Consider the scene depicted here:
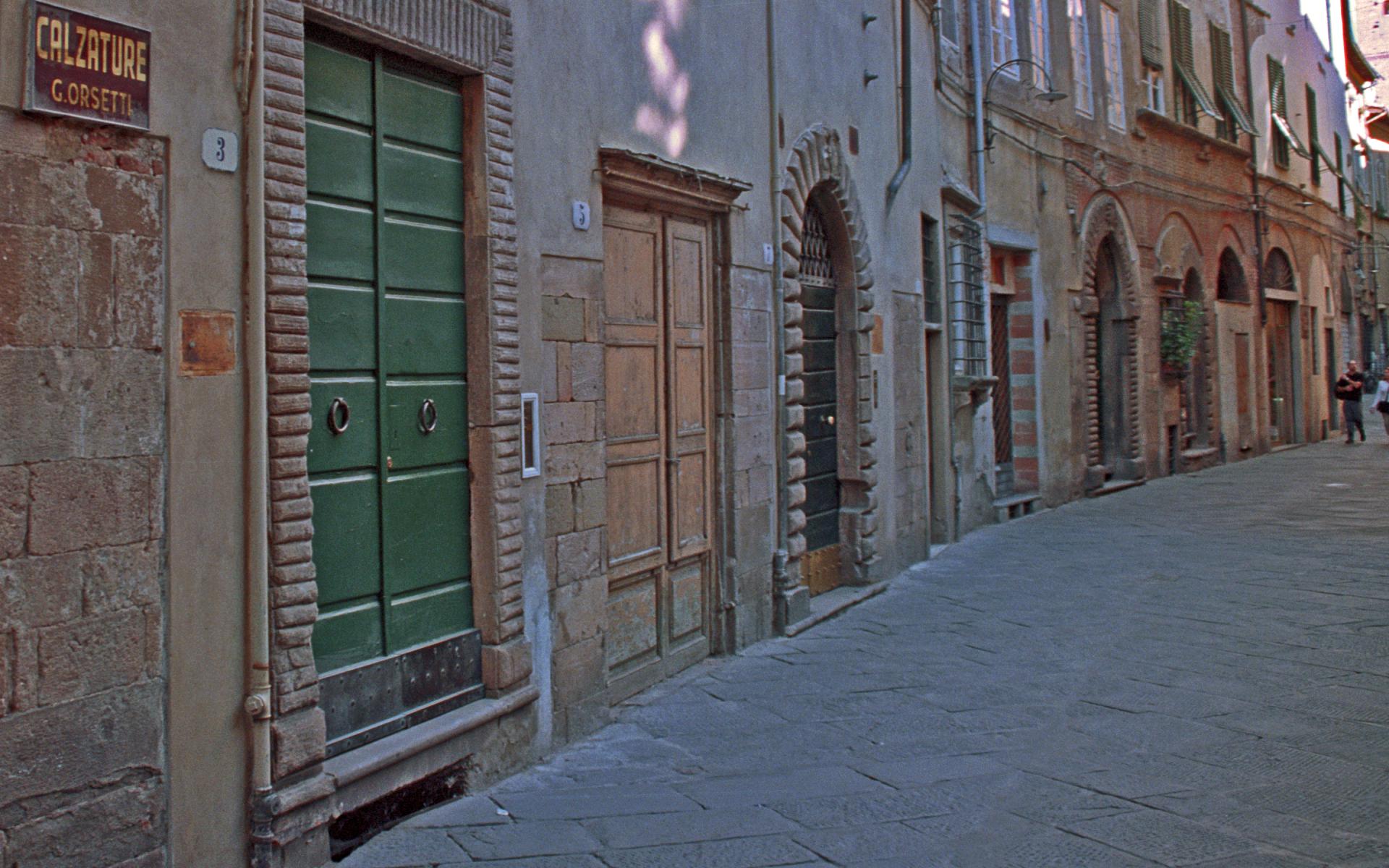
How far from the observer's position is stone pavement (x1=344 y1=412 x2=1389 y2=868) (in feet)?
13.2

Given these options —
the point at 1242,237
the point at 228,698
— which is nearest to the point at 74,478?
the point at 228,698

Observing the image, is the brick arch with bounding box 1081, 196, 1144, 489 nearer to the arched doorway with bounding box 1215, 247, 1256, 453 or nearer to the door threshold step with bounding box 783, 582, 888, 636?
the arched doorway with bounding box 1215, 247, 1256, 453

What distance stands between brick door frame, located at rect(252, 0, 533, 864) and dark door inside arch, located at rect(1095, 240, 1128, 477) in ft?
41.4

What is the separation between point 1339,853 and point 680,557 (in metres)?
3.45

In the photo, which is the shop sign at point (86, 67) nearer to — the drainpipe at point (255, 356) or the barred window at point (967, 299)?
the drainpipe at point (255, 356)

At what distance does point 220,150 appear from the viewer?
358cm

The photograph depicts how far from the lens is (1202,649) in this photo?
6.87 metres

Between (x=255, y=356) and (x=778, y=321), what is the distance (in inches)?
172

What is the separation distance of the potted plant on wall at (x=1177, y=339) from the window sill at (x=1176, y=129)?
256 cm

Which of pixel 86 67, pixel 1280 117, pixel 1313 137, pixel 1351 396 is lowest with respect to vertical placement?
pixel 86 67

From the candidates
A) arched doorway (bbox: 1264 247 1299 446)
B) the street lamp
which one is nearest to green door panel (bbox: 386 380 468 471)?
the street lamp

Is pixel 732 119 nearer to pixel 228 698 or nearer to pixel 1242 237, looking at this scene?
pixel 228 698

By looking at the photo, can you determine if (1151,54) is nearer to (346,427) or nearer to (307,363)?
(346,427)

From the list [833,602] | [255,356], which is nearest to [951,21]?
[833,602]
